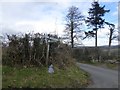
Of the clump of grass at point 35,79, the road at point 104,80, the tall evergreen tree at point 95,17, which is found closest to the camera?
the clump of grass at point 35,79

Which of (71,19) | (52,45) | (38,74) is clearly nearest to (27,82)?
(38,74)

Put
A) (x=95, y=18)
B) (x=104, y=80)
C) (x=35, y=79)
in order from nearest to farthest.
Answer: (x=35, y=79) → (x=104, y=80) → (x=95, y=18)

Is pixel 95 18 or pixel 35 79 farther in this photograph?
pixel 95 18

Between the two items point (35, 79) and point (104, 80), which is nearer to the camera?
point (35, 79)

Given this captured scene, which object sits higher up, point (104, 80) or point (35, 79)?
point (35, 79)

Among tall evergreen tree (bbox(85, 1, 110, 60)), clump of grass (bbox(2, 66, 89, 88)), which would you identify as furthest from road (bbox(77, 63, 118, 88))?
tall evergreen tree (bbox(85, 1, 110, 60))

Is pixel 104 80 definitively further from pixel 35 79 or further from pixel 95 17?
pixel 95 17

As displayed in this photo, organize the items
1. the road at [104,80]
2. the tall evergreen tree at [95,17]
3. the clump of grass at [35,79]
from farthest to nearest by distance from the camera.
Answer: the tall evergreen tree at [95,17] < the road at [104,80] < the clump of grass at [35,79]

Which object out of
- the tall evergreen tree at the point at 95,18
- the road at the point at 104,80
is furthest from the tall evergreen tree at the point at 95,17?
the road at the point at 104,80

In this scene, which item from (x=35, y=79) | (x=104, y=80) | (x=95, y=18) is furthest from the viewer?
(x=95, y=18)

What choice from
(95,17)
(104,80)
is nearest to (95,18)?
(95,17)

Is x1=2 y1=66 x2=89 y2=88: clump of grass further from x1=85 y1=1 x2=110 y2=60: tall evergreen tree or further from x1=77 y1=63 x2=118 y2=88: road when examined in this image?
x1=85 y1=1 x2=110 y2=60: tall evergreen tree

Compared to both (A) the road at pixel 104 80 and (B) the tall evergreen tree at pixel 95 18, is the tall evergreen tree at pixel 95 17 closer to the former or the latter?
(B) the tall evergreen tree at pixel 95 18

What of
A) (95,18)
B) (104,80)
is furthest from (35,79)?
(95,18)
